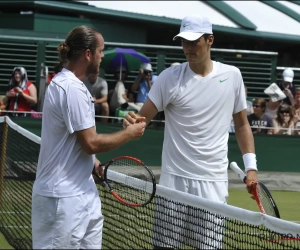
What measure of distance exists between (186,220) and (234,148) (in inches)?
279

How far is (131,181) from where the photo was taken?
18.5 ft

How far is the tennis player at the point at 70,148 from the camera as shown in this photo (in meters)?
4.27

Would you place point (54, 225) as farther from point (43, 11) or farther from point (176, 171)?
point (43, 11)

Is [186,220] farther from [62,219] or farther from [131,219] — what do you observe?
[131,219]

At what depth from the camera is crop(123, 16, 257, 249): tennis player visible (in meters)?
5.30

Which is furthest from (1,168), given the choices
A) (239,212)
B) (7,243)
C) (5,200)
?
(239,212)

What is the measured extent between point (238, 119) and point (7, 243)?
3.06 m

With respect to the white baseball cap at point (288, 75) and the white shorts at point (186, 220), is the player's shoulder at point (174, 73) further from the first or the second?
the white baseball cap at point (288, 75)

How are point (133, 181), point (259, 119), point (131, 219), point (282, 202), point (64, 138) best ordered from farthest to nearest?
point (259, 119)
point (282, 202)
point (131, 219)
point (133, 181)
point (64, 138)

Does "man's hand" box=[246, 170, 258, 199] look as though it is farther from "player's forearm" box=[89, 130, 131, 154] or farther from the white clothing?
the white clothing

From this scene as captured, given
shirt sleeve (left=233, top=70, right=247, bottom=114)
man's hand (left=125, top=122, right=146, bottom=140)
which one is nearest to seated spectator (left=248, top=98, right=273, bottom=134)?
shirt sleeve (left=233, top=70, right=247, bottom=114)

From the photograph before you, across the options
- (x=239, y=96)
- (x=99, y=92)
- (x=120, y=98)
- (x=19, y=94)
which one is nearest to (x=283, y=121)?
(x=120, y=98)

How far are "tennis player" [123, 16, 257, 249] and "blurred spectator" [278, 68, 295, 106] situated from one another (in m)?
8.10

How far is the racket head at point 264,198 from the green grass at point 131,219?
1.02ft
